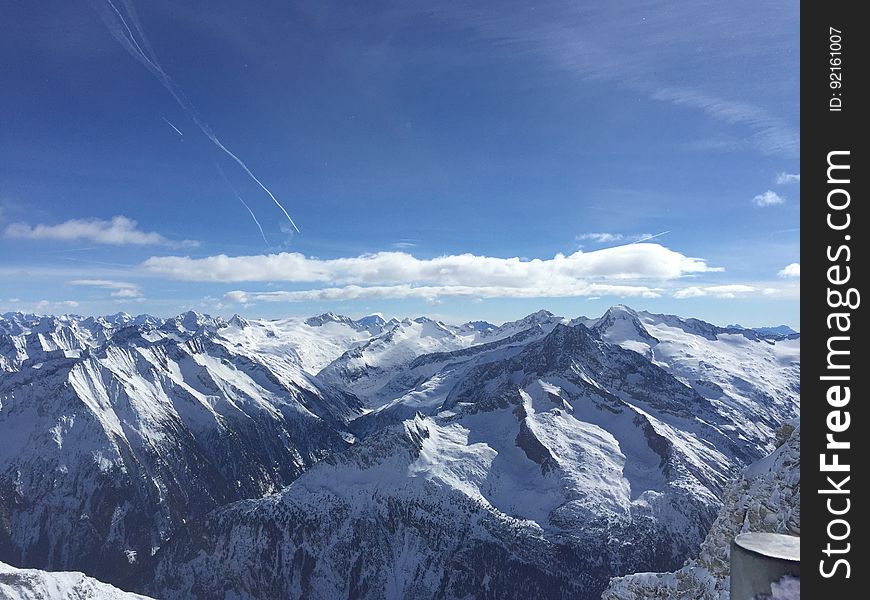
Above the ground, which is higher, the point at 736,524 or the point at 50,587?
the point at 736,524

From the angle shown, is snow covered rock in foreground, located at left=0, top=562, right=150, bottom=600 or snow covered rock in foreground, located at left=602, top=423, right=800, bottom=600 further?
snow covered rock in foreground, located at left=0, top=562, right=150, bottom=600

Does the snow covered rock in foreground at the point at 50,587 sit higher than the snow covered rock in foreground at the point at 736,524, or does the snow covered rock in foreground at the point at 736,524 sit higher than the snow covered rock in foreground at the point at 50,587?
the snow covered rock in foreground at the point at 736,524

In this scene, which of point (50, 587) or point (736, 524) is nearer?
point (736, 524)

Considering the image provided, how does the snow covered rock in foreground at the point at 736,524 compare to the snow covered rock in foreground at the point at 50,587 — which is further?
the snow covered rock in foreground at the point at 50,587

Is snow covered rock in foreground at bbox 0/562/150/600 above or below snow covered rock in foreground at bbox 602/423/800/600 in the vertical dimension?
below
